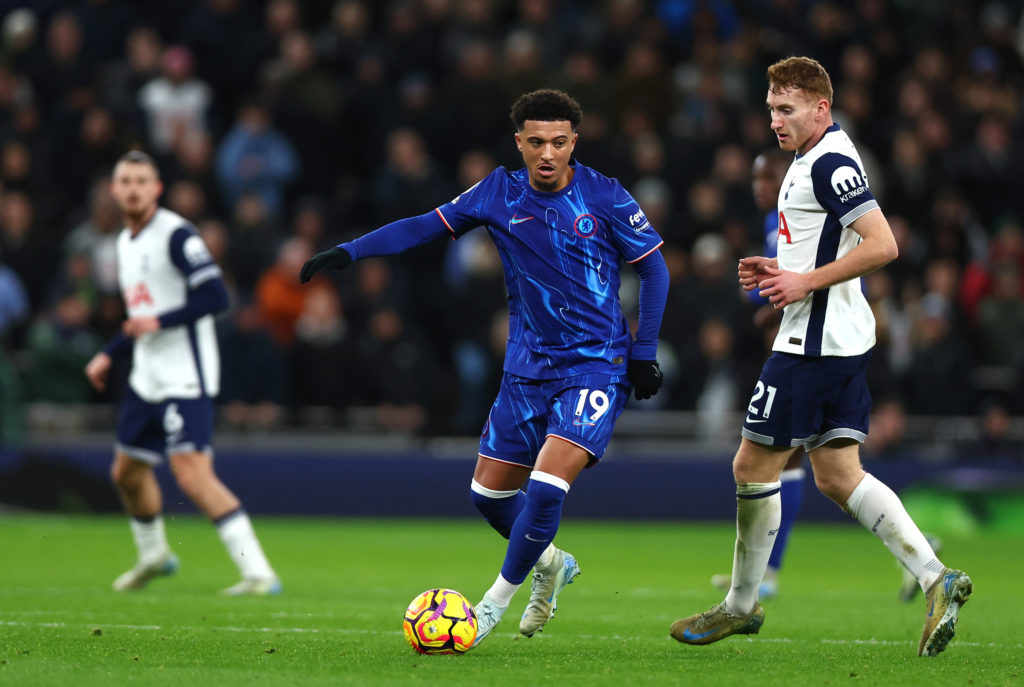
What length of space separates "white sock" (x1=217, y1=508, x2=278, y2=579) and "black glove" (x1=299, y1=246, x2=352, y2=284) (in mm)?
3477

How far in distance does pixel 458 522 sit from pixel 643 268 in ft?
33.0

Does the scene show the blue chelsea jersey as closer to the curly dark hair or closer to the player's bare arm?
the curly dark hair

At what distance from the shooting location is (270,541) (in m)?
14.6

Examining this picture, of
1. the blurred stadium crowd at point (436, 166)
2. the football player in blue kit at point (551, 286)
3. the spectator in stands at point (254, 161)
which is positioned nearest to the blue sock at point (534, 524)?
the football player in blue kit at point (551, 286)

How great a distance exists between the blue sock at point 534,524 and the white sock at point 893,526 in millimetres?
1409

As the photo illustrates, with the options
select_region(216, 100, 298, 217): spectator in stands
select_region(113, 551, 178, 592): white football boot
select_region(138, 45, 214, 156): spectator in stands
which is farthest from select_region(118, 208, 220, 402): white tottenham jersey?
select_region(138, 45, 214, 156): spectator in stands

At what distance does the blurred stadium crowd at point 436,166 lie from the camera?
53.7 feet

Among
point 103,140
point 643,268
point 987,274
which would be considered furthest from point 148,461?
point 987,274

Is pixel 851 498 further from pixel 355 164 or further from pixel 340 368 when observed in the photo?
pixel 355 164

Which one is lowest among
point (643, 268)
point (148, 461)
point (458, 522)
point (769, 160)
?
point (458, 522)

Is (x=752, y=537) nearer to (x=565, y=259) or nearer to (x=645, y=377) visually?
(x=645, y=377)

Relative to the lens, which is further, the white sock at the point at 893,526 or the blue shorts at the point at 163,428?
the blue shorts at the point at 163,428

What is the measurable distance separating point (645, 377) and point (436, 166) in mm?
11281

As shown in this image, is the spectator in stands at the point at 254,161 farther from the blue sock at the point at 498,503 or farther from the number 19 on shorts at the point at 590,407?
the number 19 on shorts at the point at 590,407
